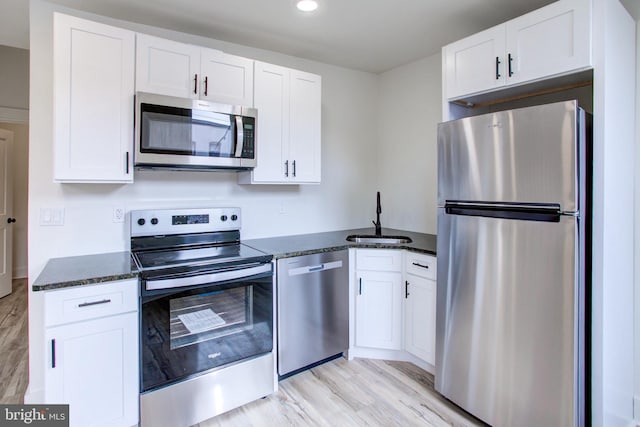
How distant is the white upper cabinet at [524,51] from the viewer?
68.6 inches

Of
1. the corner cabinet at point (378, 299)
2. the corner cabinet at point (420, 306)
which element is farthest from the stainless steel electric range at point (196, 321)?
the corner cabinet at point (420, 306)

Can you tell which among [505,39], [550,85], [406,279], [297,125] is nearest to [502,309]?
[406,279]

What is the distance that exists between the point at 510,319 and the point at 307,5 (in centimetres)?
220

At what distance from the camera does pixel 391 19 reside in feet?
8.09

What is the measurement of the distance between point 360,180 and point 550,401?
7.92 feet

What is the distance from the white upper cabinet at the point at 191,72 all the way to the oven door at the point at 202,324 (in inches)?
46.9

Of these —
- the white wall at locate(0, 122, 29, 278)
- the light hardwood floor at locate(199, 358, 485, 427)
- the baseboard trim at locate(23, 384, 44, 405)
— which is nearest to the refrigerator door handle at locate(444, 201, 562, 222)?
the light hardwood floor at locate(199, 358, 485, 427)

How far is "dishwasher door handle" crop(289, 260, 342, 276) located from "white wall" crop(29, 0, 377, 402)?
70 cm

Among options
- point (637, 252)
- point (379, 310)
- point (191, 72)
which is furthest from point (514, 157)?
point (191, 72)

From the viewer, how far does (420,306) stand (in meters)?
2.55

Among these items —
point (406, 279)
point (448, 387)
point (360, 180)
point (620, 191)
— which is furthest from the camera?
point (360, 180)

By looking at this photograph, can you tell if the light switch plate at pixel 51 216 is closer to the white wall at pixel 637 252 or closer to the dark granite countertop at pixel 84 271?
the dark granite countertop at pixel 84 271

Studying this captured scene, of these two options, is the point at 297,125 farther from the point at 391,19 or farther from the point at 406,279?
the point at 406,279

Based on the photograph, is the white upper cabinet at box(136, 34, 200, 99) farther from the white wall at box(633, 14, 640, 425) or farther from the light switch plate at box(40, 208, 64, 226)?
the white wall at box(633, 14, 640, 425)
